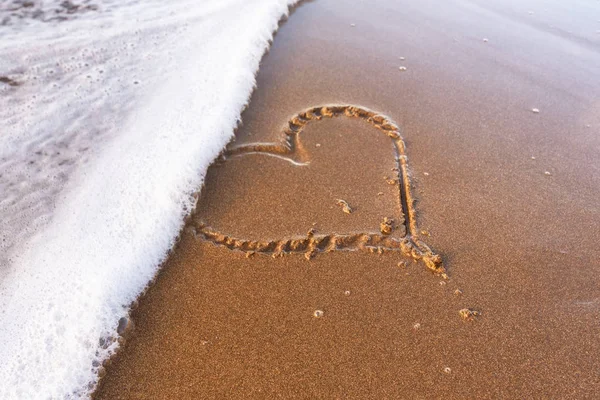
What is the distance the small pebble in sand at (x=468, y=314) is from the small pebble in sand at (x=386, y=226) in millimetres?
570

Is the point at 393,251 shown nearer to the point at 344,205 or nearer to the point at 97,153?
the point at 344,205

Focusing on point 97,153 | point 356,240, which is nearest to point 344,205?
point 356,240

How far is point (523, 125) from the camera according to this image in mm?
3275

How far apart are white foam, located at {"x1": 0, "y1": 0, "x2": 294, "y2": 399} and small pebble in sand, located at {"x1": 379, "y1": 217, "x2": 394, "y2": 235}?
3.76 ft

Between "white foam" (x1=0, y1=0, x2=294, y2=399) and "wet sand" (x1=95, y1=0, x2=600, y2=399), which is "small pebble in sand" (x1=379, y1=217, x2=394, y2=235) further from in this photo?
"white foam" (x1=0, y1=0, x2=294, y2=399)

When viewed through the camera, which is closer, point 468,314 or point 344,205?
point 468,314

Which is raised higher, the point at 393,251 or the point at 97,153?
the point at 97,153

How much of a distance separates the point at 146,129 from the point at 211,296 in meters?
1.55

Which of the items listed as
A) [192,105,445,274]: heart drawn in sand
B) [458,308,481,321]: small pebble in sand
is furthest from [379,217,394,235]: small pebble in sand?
[458,308,481,321]: small pebble in sand

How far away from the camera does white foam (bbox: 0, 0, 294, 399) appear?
6.49 ft

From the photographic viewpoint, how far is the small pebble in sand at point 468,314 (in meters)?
2.04

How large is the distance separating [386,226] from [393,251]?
6.4 inches

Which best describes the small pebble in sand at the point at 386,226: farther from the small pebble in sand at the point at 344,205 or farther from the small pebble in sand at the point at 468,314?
the small pebble in sand at the point at 468,314

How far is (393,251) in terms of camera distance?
233cm
